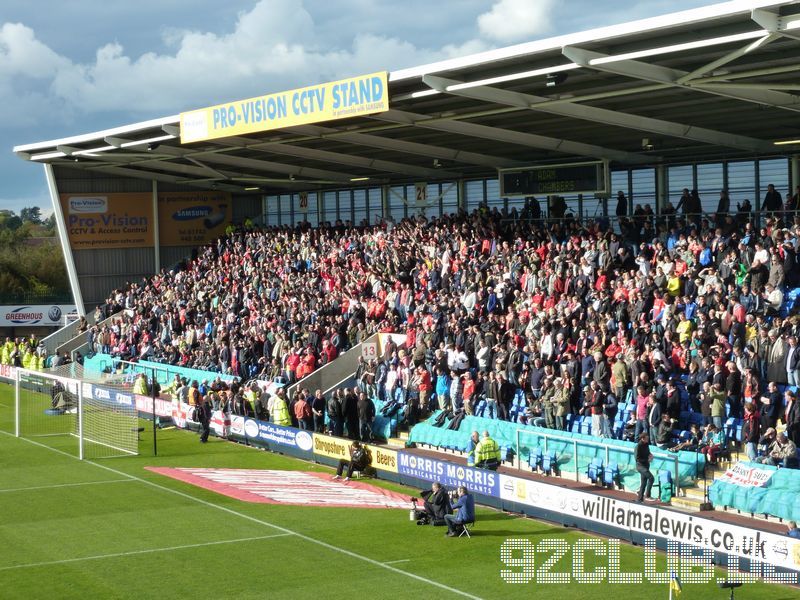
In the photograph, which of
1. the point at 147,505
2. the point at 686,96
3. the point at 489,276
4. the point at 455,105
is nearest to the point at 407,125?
the point at 455,105

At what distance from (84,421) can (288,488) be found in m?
11.6

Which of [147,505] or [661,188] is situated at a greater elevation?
[661,188]

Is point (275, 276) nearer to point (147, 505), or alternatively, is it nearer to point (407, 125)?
point (407, 125)

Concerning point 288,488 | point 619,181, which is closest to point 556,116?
point 619,181

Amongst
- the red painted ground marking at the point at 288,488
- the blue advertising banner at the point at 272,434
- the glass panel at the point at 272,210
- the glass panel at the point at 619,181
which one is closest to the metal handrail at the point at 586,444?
the red painted ground marking at the point at 288,488

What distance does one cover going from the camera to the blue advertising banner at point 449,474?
21609 mm

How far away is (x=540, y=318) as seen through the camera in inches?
1070

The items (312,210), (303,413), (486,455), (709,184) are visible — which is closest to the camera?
(486,455)

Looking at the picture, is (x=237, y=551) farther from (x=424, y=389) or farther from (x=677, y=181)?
(x=677, y=181)

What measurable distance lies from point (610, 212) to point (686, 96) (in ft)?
36.0

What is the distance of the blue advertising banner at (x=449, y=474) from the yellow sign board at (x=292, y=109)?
882cm

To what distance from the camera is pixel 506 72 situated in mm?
24625

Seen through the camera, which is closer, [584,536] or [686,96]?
[584,536]

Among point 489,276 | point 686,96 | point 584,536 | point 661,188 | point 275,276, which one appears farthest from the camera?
point 275,276
